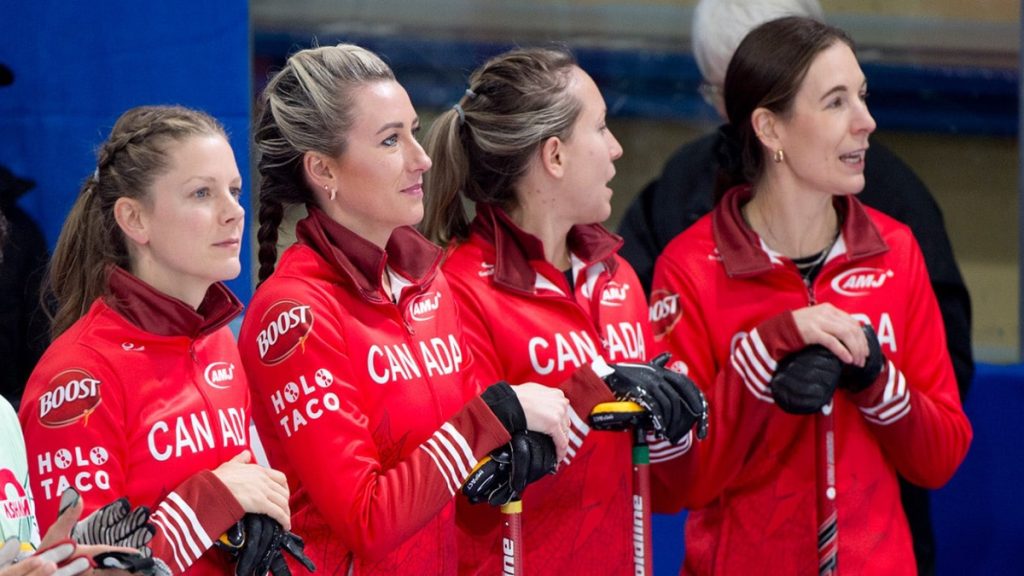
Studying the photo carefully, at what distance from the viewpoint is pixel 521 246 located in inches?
118

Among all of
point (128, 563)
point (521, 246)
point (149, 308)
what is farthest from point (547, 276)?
point (128, 563)

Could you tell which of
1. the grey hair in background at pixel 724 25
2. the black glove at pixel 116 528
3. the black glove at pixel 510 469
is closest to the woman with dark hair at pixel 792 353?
the black glove at pixel 510 469

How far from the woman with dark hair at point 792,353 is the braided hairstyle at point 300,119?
0.85m

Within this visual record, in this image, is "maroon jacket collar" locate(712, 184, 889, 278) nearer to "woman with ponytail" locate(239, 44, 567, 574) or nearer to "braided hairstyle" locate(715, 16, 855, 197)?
"braided hairstyle" locate(715, 16, 855, 197)

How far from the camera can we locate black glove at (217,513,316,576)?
7.71ft

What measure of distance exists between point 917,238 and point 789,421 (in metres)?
0.89

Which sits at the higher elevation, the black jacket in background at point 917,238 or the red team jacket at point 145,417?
the red team jacket at point 145,417

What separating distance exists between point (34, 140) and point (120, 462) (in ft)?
4.21

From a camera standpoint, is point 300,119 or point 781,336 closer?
point 300,119

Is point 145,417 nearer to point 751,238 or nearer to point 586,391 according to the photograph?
point 586,391

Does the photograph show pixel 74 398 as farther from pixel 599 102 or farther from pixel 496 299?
pixel 599 102

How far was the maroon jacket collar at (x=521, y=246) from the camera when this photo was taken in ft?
9.68

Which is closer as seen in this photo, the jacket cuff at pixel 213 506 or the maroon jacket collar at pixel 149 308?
the jacket cuff at pixel 213 506

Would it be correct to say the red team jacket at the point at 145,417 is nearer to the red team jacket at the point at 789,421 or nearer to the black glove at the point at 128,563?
the black glove at the point at 128,563
